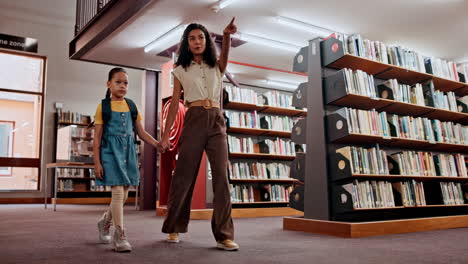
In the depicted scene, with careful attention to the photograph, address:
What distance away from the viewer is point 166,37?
5781 millimetres

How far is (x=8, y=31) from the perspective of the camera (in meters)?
9.85

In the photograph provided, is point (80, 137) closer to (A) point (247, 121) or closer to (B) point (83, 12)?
(B) point (83, 12)

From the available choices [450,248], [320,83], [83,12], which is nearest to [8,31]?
[83,12]

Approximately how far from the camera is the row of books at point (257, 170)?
20.0 feet

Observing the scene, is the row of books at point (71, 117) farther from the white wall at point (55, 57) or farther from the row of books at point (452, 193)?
the row of books at point (452, 193)

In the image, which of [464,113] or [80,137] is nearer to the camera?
[464,113]

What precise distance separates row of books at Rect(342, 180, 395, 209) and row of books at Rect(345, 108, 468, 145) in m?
0.48

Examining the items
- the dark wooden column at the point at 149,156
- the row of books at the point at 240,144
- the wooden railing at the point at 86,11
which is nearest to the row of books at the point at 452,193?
the row of books at the point at 240,144

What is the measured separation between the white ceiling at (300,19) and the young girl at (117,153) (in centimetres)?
228

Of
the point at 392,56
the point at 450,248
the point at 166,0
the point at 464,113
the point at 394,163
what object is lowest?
the point at 450,248

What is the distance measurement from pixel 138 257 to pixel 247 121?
161 inches

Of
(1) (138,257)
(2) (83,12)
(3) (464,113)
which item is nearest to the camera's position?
(1) (138,257)

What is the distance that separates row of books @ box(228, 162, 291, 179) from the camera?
609 centimetres

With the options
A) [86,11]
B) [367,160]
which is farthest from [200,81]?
[86,11]
